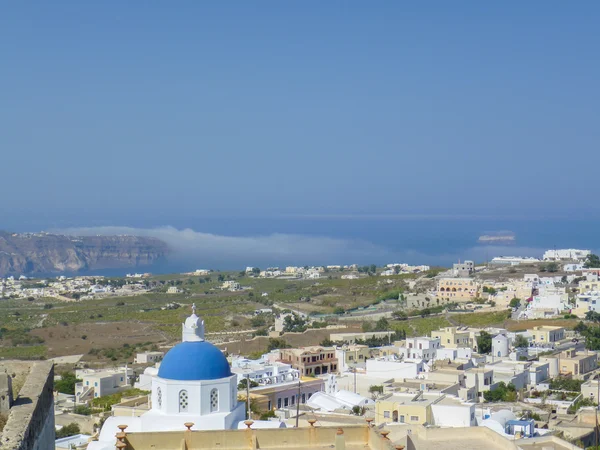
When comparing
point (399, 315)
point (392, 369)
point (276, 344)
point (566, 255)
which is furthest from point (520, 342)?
point (566, 255)

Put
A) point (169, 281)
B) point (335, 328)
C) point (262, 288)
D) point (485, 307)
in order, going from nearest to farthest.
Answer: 1. point (335, 328)
2. point (485, 307)
3. point (262, 288)
4. point (169, 281)

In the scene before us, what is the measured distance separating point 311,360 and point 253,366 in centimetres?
332

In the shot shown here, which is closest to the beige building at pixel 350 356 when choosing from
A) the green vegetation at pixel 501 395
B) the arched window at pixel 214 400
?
the green vegetation at pixel 501 395

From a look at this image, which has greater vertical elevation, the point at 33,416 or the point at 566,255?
the point at 33,416

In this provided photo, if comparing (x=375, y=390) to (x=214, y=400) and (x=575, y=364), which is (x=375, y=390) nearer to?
(x=575, y=364)

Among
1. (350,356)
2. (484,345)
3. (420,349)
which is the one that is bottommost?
(350,356)

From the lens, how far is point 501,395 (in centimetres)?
2492

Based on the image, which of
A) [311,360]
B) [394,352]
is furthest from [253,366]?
[394,352]

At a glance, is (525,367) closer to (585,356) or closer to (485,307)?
(585,356)

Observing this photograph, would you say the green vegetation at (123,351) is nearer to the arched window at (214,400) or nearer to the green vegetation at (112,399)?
the green vegetation at (112,399)

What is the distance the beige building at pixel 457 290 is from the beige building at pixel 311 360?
65.5 ft

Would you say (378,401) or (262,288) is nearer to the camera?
(378,401)

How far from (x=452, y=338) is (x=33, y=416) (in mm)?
28879

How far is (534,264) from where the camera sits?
63.0 m
